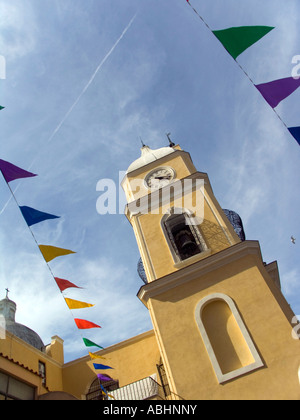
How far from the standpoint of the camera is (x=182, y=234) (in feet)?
34.5

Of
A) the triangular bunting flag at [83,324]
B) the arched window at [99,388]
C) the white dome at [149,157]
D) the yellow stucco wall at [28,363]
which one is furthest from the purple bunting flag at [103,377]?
the white dome at [149,157]

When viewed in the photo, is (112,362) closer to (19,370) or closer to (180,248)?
(19,370)

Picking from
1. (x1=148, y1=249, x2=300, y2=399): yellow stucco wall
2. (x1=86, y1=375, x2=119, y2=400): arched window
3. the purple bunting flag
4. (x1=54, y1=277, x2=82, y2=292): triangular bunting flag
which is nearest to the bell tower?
(x1=148, y1=249, x2=300, y2=399): yellow stucco wall

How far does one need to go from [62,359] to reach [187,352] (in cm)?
781

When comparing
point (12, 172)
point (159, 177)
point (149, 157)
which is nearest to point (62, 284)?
point (12, 172)

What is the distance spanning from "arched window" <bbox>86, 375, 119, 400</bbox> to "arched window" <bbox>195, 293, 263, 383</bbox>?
508 cm

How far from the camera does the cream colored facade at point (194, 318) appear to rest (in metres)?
6.86

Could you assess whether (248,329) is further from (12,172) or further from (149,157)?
(149,157)

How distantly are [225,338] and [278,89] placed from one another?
5464 millimetres

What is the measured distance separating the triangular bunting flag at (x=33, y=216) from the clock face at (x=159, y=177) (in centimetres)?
591

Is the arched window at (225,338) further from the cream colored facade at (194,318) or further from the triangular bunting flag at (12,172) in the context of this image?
the triangular bunting flag at (12,172)

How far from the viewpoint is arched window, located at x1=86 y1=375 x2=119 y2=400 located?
36.5ft

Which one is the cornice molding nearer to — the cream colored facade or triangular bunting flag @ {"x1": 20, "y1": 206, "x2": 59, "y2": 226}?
the cream colored facade

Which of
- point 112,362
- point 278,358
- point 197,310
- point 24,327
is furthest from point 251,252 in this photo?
point 24,327
